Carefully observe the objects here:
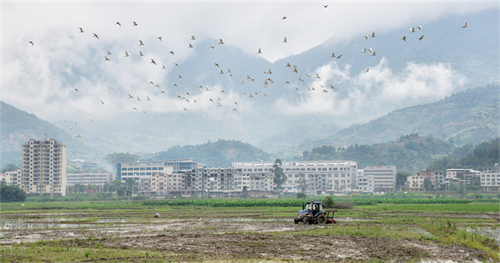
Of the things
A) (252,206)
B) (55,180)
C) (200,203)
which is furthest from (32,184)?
(252,206)

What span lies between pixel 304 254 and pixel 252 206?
205 ft

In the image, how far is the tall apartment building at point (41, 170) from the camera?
7323 inches

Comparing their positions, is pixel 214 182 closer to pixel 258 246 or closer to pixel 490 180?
pixel 490 180

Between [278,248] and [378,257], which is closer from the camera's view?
[378,257]

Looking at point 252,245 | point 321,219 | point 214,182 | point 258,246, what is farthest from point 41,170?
point 258,246

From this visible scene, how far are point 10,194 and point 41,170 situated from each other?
236ft

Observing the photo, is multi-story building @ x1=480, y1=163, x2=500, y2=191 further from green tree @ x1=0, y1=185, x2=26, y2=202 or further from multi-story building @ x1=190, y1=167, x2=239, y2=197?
green tree @ x1=0, y1=185, x2=26, y2=202

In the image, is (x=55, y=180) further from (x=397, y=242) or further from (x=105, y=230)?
(x=397, y=242)

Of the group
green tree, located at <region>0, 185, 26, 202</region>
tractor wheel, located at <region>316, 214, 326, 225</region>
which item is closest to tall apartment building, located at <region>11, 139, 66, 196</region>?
green tree, located at <region>0, 185, 26, 202</region>

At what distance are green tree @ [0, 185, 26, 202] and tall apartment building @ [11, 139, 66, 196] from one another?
66.5 meters

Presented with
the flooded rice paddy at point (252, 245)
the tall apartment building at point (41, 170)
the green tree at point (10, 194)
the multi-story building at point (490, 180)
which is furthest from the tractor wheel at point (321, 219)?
the multi-story building at point (490, 180)

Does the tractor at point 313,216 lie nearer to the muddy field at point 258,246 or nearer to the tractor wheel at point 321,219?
the tractor wheel at point 321,219

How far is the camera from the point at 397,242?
31.0 m

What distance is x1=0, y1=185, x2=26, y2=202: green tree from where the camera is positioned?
115250mm
